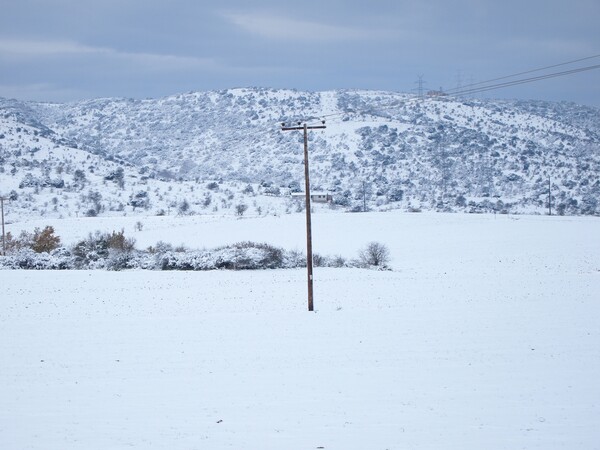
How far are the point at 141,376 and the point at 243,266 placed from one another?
28.4 metres

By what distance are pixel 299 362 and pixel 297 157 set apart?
11420cm

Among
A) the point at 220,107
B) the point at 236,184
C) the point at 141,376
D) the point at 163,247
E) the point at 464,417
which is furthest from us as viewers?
the point at 220,107

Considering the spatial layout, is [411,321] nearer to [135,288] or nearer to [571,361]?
[571,361]

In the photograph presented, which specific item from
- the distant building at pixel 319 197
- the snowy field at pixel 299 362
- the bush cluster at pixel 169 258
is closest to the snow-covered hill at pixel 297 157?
the distant building at pixel 319 197

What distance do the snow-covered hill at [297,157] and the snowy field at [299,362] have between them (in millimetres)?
57355

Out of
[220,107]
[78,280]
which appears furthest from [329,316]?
[220,107]

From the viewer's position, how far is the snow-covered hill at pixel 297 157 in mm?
99938

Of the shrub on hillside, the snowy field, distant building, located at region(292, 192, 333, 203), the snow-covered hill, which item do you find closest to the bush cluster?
the shrub on hillside

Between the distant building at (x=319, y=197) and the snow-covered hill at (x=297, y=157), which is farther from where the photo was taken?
the snow-covered hill at (x=297, y=157)

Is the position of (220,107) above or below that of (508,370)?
above

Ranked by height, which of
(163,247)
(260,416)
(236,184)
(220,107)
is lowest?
(260,416)

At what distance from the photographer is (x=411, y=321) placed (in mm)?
23719

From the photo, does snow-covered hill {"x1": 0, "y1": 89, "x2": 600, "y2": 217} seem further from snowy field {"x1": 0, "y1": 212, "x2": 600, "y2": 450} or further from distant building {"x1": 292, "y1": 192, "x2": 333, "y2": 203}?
snowy field {"x1": 0, "y1": 212, "x2": 600, "y2": 450}

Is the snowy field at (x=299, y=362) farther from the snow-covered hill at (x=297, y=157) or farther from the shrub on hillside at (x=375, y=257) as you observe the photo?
the snow-covered hill at (x=297, y=157)
